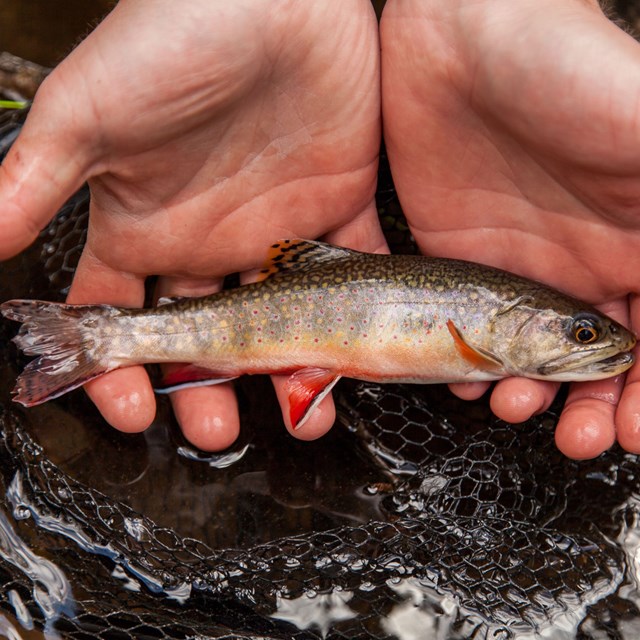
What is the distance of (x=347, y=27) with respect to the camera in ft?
11.9

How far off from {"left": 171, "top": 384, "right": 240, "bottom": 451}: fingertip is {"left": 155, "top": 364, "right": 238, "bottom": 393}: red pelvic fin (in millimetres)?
45

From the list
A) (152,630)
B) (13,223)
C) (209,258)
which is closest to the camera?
(13,223)

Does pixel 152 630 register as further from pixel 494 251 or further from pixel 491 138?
pixel 491 138

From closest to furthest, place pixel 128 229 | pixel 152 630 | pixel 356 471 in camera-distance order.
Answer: pixel 152 630, pixel 128 229, pixel 356 471

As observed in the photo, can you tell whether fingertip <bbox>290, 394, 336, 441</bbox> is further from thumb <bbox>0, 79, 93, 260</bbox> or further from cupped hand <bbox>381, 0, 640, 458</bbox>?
thumb <bbox>0, 79, 93, 260</bbox>

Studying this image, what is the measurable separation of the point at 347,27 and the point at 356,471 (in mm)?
2270

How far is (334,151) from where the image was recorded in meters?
3.76

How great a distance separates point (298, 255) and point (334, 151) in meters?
0.56

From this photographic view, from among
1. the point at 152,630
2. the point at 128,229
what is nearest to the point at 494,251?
the point at 128,229

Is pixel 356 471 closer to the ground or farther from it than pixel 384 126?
→ closer to the ground

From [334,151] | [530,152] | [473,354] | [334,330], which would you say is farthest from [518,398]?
[334,151]

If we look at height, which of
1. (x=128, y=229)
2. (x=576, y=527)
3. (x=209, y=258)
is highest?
(x=128, y=229)

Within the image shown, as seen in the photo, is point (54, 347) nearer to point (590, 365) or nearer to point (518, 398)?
point (518, 398)

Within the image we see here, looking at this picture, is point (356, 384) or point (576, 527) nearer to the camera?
point (576, 527)
